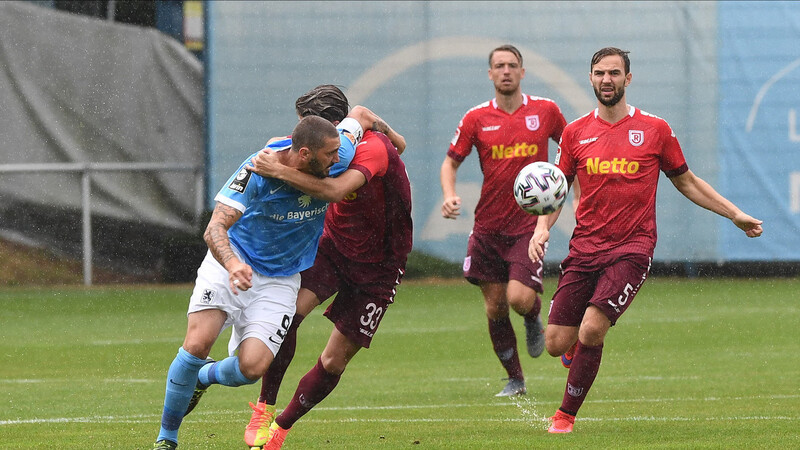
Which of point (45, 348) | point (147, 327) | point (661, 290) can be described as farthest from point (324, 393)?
point (661, 290)

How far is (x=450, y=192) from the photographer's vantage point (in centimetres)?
944

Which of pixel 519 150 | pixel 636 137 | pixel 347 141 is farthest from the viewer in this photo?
pixel 519 150

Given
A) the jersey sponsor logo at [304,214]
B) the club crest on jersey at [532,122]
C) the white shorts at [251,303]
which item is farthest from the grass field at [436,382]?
the club crest on jersey at [532,122]

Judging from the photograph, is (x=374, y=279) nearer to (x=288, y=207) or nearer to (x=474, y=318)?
(x=288, y=207)

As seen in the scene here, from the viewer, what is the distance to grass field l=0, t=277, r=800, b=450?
736cm

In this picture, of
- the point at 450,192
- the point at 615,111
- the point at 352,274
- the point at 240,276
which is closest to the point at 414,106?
the point at 450,192

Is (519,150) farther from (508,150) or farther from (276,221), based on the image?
(276,221)

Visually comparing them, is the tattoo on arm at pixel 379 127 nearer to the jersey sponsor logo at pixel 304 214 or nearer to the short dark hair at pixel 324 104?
the short dark hair at pixel 324 104

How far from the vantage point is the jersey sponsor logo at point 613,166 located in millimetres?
7648

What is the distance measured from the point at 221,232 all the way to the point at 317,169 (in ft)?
1.95

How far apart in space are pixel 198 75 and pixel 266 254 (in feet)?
53.4

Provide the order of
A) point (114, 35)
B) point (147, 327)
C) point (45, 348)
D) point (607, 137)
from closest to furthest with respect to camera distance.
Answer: point (607, 137), point (45, 348), point (147, 327), point (114, 35)

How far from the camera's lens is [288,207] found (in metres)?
6.73

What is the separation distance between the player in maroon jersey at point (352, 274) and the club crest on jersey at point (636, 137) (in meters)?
1.40
